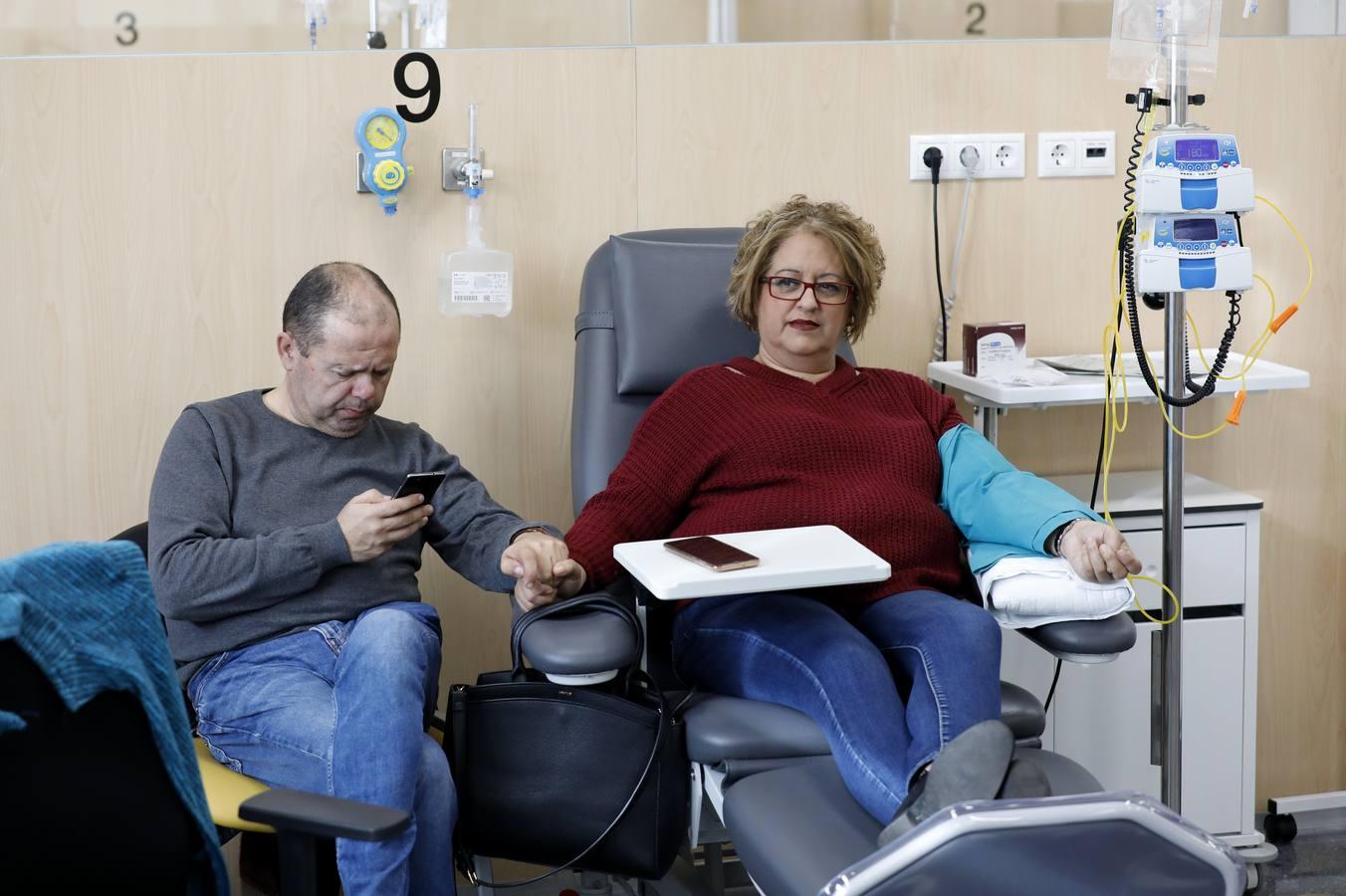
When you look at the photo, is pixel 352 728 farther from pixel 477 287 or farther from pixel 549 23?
pixel 549 23

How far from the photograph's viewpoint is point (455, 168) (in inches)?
95.1

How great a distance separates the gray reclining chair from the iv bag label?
0.18 metres

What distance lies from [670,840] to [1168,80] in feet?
4.57

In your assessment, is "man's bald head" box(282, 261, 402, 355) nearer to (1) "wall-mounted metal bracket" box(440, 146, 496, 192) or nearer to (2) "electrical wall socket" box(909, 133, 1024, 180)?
(1) "wall-mounted metal bracket" box(440, 146, 496, 192)

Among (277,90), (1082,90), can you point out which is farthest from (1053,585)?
(277,90)

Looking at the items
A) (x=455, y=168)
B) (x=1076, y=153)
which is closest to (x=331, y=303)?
(x=455, y=168)

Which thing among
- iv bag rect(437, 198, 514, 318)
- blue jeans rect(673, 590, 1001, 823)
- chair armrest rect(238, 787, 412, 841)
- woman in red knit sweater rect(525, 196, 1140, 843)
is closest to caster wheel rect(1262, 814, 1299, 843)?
woman in red knit sweater rect(525, 196, 1140, 843)

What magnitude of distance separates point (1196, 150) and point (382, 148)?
4.41ft

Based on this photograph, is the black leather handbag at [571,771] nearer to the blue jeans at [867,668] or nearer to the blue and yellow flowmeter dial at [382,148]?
the blue jeans at [867,668]

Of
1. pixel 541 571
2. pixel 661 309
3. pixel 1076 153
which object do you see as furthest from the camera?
pixel 1076 153

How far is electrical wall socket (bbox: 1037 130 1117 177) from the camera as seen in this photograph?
8.51 ft

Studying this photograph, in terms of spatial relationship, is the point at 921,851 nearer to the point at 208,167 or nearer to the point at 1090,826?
the point at 1090,826

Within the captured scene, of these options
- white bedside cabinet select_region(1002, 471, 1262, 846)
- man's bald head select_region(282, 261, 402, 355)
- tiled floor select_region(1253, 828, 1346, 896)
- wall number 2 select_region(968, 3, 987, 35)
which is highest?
wall number 2 select_region(968, 3, 987, 35)

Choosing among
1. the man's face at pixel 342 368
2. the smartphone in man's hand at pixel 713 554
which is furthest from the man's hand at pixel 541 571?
the man's face at pixel 342 368
